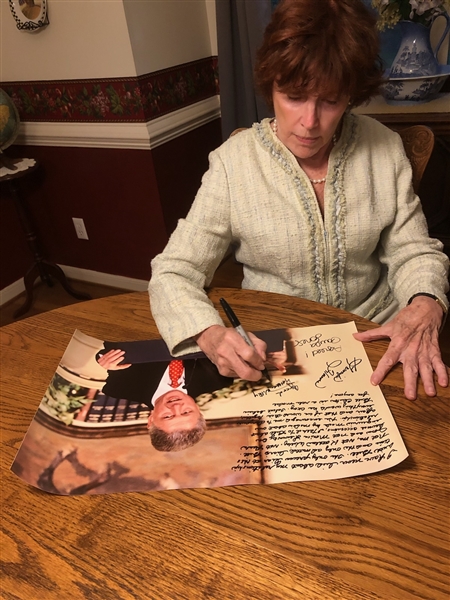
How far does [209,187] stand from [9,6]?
1540mm

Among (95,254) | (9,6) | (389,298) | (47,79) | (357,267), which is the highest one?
(9,6)

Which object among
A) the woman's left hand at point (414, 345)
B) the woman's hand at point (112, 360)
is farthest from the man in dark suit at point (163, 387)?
the woman's left hand at point (414, 345)

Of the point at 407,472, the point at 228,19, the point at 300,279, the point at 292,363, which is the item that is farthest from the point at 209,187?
the point at 228,19

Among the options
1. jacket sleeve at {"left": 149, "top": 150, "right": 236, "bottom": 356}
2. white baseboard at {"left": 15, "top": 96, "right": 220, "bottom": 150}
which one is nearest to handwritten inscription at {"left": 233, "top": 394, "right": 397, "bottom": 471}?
jacket sleeve at {"left": 149, "top": 150, "right": 236, "bottom": 356}

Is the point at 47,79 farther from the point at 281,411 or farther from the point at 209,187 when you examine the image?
the point at 281,411

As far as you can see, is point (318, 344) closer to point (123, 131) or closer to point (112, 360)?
point (112, 360)

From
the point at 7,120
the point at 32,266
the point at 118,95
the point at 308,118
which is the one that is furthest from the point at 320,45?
the point at 32,266

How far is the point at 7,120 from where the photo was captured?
6.75ft

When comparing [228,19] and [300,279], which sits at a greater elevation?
[228,19]

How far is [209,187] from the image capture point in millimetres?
1016

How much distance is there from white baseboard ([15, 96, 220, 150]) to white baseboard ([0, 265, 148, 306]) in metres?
0.68

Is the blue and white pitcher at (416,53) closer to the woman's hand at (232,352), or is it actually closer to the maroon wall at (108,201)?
the maroon wall at (108,201)

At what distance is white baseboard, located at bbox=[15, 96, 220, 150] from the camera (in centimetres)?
196
